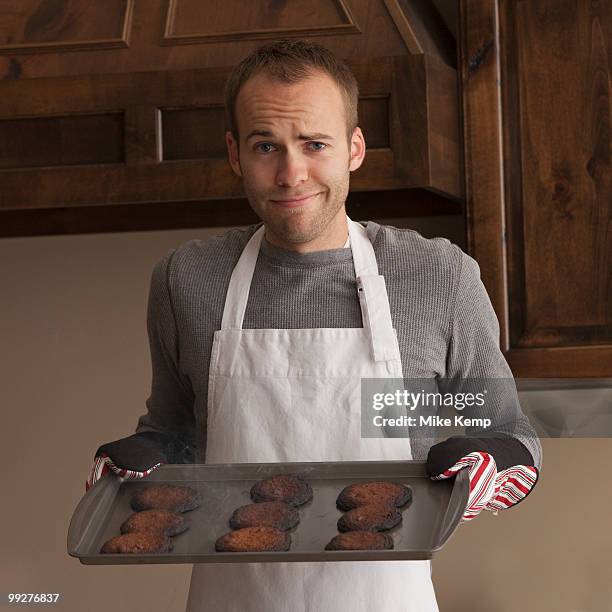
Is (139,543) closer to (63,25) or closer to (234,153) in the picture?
(234,153)

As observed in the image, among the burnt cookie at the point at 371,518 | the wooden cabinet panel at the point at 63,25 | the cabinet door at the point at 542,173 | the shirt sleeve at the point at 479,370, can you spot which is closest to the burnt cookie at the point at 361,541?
the burnt cookie at the point at 371,518

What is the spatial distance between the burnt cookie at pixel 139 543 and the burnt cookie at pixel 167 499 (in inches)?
2.5

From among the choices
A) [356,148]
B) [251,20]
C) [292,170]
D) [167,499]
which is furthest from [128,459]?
[251,20]

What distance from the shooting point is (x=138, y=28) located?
1820 mm

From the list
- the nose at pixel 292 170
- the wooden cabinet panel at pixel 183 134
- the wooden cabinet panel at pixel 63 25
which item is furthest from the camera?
the wooden cabinet panel at pixel 63 25

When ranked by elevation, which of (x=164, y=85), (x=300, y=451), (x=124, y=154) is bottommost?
(x=300, y=451)

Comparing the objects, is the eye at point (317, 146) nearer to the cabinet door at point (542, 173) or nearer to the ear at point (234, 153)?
the ear at point (234, 153)

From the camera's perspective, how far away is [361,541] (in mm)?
1021

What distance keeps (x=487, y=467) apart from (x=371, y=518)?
144mm

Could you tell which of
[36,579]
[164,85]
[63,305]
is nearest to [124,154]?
[164,85]

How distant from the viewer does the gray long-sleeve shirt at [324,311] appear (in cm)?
128

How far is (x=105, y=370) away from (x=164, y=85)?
28.2 inches

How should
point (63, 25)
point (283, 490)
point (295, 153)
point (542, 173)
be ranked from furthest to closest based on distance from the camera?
point (63, 25)
point (542, 173)
point (295, 153)
point (283, 490)

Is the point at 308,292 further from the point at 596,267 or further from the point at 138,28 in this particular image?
the point at 138,28
